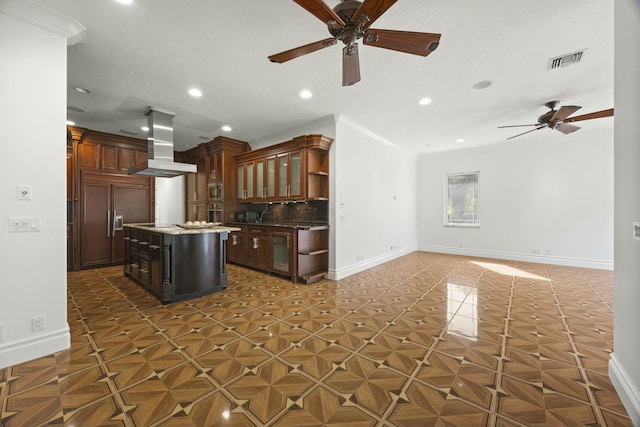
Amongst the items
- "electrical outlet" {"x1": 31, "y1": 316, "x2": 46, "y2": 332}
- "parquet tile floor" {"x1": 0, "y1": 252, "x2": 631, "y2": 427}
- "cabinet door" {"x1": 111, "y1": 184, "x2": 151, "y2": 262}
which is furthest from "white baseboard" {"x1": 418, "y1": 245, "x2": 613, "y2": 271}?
"electrical outlet" {"x1": 31, "y1": 316, "x2": 46, "y2": 332}

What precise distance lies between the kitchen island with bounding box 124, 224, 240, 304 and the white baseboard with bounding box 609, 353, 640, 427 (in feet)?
13.1

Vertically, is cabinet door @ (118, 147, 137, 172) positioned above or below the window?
above

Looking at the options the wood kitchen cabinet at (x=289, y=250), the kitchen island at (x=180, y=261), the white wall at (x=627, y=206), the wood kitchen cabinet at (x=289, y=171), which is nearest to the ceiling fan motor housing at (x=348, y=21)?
the white wall at (x=627, y=206)

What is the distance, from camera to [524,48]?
262 cm

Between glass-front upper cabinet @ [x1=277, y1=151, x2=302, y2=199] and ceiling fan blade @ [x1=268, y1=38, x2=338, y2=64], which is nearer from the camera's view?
ceiling fan blade @ [x1=268, y1=38, x2=338, y2=64]

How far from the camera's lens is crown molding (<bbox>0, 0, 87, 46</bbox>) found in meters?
1.98

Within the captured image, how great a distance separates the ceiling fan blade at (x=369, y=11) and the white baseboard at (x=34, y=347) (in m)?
3.37

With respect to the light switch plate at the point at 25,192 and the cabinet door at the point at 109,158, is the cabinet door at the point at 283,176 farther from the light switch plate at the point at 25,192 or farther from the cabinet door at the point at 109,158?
the cabinet door at the point at 109,158

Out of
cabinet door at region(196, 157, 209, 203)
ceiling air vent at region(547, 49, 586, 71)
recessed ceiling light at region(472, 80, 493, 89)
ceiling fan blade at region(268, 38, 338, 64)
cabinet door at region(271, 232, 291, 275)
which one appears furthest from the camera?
cabinet door at region(196, 157, 209, 203)

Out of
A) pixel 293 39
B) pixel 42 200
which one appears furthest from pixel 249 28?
pixel 42 200

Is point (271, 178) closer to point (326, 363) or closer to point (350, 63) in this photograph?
point (350, 63)

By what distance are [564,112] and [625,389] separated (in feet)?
11.7

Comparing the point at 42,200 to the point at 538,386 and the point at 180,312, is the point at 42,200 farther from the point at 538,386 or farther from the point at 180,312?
the point at 538,386

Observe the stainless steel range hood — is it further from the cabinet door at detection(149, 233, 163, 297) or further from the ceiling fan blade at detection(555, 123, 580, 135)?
the ceiling fan blade at detection(555, 123, 580, 135)
